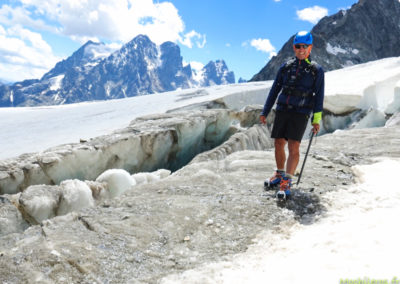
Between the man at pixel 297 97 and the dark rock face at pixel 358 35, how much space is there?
8841 cm

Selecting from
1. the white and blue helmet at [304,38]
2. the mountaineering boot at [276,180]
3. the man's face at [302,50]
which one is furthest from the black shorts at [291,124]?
the white and blue helmet at [304,38]

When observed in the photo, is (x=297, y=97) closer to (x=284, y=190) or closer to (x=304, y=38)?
(x=304, y=38)

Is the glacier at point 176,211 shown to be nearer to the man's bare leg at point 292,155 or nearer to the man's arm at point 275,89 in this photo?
the man's bare leg at point 292,155

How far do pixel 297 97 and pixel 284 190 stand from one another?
138 centimetres

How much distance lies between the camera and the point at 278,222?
12.8 feet

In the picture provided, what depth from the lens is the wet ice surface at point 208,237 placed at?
2.78 metres

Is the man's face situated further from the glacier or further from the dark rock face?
the dark rock face

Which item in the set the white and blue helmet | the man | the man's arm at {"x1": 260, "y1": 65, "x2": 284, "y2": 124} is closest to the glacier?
the man

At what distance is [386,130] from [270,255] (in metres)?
7.73

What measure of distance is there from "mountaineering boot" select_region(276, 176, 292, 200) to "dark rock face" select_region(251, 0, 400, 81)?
8881cm

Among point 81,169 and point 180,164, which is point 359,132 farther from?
point 81,169

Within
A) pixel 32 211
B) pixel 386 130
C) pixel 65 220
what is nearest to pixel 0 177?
pixel 32 211

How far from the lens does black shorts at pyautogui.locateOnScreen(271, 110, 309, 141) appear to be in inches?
181

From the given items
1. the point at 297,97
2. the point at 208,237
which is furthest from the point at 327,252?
the point at 297,97
